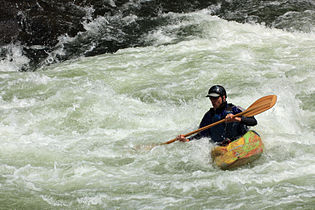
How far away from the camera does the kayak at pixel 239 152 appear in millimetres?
4676

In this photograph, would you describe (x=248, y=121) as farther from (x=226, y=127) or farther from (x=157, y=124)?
(x=157, y=124)

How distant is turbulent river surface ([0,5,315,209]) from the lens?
3984mm

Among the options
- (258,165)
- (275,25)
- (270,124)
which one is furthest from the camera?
(275,25)

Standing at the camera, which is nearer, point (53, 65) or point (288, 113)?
point (288, 113)

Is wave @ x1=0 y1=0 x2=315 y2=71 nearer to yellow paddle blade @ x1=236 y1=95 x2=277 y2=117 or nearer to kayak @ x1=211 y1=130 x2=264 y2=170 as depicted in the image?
yellow paddle blade @ x1=236 y1=95 x2=277 y2=117

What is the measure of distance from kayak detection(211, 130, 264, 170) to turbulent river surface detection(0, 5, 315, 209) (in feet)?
0.42

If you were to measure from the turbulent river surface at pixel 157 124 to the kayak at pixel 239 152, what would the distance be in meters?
0.13

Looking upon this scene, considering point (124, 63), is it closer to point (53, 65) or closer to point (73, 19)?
point (53, 65)

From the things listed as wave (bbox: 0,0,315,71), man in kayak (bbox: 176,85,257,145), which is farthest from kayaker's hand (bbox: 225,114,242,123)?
wave (bbox: 0,0,315,71)

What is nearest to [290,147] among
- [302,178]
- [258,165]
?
[258,165]

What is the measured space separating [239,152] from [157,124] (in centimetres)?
173

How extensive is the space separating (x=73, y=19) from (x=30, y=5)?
116 centimetres

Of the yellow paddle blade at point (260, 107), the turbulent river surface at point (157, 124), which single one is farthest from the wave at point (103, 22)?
the yellow paddle blade at point (260, 107)

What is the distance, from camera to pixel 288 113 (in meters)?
6.07
